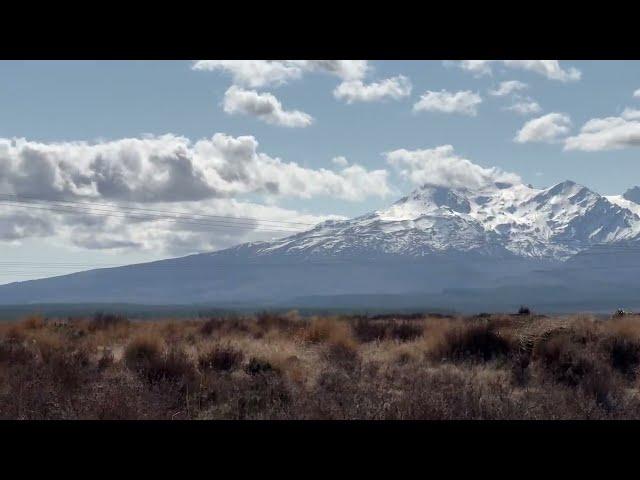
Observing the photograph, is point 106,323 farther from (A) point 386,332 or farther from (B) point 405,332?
(B) point 405,332

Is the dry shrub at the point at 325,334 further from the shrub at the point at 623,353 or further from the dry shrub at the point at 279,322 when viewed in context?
the shrub at the point at 623,353

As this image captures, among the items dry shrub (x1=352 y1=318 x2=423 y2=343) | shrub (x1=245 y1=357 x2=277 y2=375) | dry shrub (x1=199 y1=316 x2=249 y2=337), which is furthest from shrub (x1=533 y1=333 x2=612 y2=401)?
dry shrub (x1=199 y1=316 x2=249 y2=337)

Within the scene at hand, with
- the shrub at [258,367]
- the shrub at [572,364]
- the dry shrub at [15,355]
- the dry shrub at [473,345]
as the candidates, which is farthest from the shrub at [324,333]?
the dry shrub at [15,355]

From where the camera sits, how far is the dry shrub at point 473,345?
1588 centimetres

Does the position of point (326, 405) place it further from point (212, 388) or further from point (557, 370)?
point (557, 370)

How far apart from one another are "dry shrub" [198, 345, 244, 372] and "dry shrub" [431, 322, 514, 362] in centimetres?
495

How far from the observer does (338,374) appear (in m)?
11.7

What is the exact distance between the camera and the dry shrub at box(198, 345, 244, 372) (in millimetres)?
13884

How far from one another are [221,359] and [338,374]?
3.58m

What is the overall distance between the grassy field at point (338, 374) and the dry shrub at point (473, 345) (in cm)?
3
